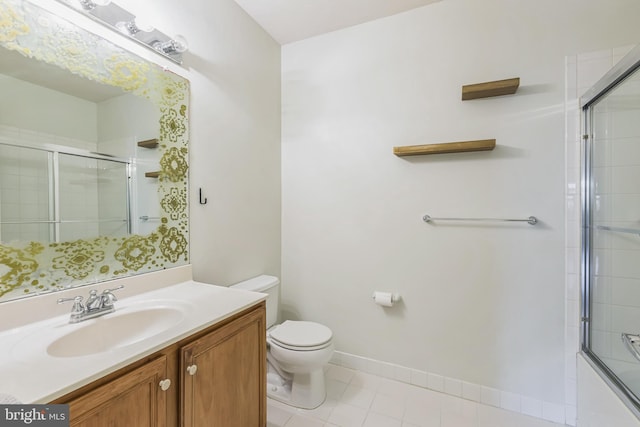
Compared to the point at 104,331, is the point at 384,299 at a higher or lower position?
lower

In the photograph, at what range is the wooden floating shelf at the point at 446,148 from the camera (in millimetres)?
1673

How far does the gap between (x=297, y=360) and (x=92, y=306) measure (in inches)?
41.9

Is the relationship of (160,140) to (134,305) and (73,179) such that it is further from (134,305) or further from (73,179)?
(134,305)

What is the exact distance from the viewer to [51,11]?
1.05 metres

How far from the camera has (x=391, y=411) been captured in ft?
5.56

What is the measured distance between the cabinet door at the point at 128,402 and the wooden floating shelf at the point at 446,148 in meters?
1.71

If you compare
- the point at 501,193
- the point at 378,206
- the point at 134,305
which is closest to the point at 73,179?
the point at 134,305

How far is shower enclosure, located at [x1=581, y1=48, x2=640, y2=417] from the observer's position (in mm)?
1373

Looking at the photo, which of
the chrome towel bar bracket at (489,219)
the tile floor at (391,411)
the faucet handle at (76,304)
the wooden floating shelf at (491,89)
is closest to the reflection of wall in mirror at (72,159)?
the faucet handle at (76,304)

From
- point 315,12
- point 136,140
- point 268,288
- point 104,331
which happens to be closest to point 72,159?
point 136,140

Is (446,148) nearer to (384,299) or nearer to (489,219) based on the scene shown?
(489,219)

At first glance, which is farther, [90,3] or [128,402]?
[90,3]

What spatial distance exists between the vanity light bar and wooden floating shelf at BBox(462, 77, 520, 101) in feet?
5.39

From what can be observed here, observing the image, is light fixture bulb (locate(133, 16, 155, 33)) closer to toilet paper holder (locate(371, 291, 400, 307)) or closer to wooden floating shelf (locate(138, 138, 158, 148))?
wooden floating shelf (locate(138, 138, 158, 148))
